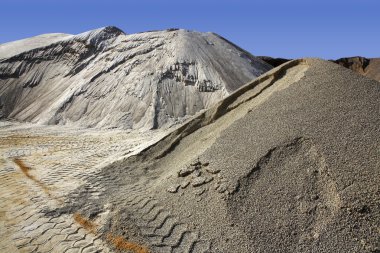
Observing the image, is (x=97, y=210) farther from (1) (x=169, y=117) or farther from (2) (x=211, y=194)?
(1) (x=169, y=117)

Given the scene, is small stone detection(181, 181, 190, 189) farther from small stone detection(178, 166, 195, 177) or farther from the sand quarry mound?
small stone detection(178, 166, 195, 177)

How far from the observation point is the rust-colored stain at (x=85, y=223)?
162 inches

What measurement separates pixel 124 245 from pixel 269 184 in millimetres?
1367

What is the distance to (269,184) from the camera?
12.9 ft

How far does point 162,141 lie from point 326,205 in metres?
2.82

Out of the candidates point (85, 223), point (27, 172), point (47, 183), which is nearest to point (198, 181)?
point (85, 223)

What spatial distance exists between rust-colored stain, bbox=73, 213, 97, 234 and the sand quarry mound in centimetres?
2

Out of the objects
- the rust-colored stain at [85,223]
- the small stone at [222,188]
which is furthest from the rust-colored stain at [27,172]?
the small stone at [222,188]

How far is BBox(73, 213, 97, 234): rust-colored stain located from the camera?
13.5 feet

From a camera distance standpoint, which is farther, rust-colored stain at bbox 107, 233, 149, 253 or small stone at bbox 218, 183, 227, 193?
small stone at bbox 218, 183, 227, 193

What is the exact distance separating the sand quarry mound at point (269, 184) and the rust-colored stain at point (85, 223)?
21mm

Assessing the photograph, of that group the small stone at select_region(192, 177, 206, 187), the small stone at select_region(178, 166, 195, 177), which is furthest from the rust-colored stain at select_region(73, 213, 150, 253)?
the small stone at select_region(178, 166, 195, 177)

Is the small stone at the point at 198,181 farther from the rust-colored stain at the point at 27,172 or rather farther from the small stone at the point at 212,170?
the rust-colored stain at the point at 27,172

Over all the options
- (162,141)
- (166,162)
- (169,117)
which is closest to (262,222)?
(166,162)
